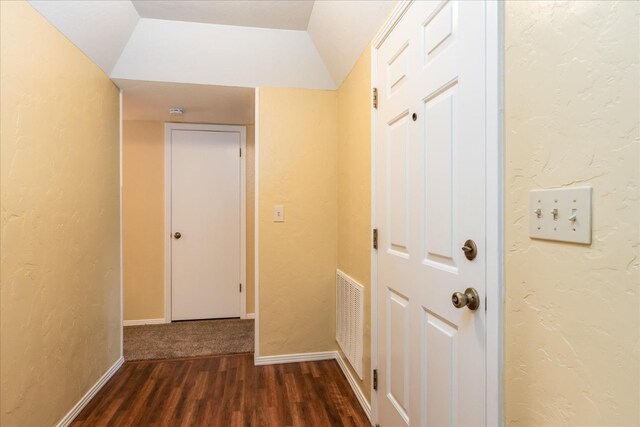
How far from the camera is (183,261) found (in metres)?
3.60

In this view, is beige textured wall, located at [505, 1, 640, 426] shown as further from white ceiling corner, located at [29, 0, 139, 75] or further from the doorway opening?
the doorway opening

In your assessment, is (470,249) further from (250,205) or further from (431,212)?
(250,205)

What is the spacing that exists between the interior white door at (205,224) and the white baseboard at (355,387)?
60.5 inches

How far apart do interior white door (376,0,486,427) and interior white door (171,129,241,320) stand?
2234 mm

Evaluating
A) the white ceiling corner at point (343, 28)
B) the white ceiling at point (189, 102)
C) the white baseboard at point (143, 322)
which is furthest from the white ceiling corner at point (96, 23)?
the white baseboard at point (143, 322)

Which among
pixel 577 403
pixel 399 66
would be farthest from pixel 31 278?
pixel 577 403

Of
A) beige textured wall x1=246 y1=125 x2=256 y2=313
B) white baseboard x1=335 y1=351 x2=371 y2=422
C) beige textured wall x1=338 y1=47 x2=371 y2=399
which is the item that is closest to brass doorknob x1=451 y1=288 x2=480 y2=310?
beige textured wall x1=338 y1=47 x2=371 y2=399

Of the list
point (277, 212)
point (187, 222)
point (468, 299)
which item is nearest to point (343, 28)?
point (277, 212)

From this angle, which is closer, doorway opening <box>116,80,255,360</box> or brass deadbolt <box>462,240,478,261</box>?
brass deadbolt <box>462,240,478,261</box>

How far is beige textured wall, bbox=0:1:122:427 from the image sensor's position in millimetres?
1468

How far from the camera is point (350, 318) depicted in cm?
228

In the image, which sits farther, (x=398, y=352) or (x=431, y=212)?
(x=398, y=352)

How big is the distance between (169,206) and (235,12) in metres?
2.09

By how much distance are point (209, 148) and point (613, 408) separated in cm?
357
